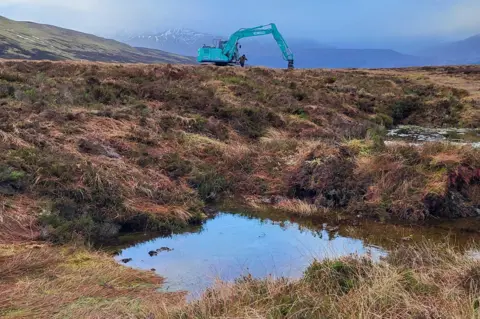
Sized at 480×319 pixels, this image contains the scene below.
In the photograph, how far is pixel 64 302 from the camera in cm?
571

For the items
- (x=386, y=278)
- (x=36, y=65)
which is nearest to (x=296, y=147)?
(x=386, y=278)

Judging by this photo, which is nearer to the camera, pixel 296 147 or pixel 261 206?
pixel 261 206

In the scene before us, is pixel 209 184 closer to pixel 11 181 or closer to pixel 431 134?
pixel 11 181

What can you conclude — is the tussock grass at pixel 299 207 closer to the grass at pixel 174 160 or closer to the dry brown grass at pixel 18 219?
the grass at pixel 174 160

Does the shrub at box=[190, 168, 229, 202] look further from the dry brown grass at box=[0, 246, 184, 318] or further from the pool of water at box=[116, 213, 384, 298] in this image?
the dry brown grass at box=[0, 246, 184, 318]

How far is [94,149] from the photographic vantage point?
12477 mm

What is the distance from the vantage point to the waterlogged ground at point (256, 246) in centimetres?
788

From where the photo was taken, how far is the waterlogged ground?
7883 mm

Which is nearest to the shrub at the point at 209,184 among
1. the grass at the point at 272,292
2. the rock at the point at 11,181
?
the rock at the point at 11,181

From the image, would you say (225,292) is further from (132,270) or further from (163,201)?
(163,201)

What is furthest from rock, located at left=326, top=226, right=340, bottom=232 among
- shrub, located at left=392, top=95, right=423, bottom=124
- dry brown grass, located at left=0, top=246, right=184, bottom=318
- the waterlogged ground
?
shrub, located at left=392, top=95, right=423, bottom=124

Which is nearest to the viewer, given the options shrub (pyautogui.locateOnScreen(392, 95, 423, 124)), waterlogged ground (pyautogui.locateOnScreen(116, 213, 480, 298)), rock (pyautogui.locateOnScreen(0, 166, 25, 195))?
waterlogged ground (pyautogui.locateOnScreen(116, 213, 480, 298))

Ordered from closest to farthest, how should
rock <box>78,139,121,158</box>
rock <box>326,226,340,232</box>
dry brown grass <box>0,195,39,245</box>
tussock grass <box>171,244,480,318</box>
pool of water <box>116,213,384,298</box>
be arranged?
tussock grass <box>171,244,480,318</box>, pool of water <box>116,213,384,298</box>, dry brown grass <box>0,195,39,245</box>, rock <box>326,226,340,232</box>, rock <box>78,139,121,158</box>

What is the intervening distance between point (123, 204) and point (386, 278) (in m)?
6.47
